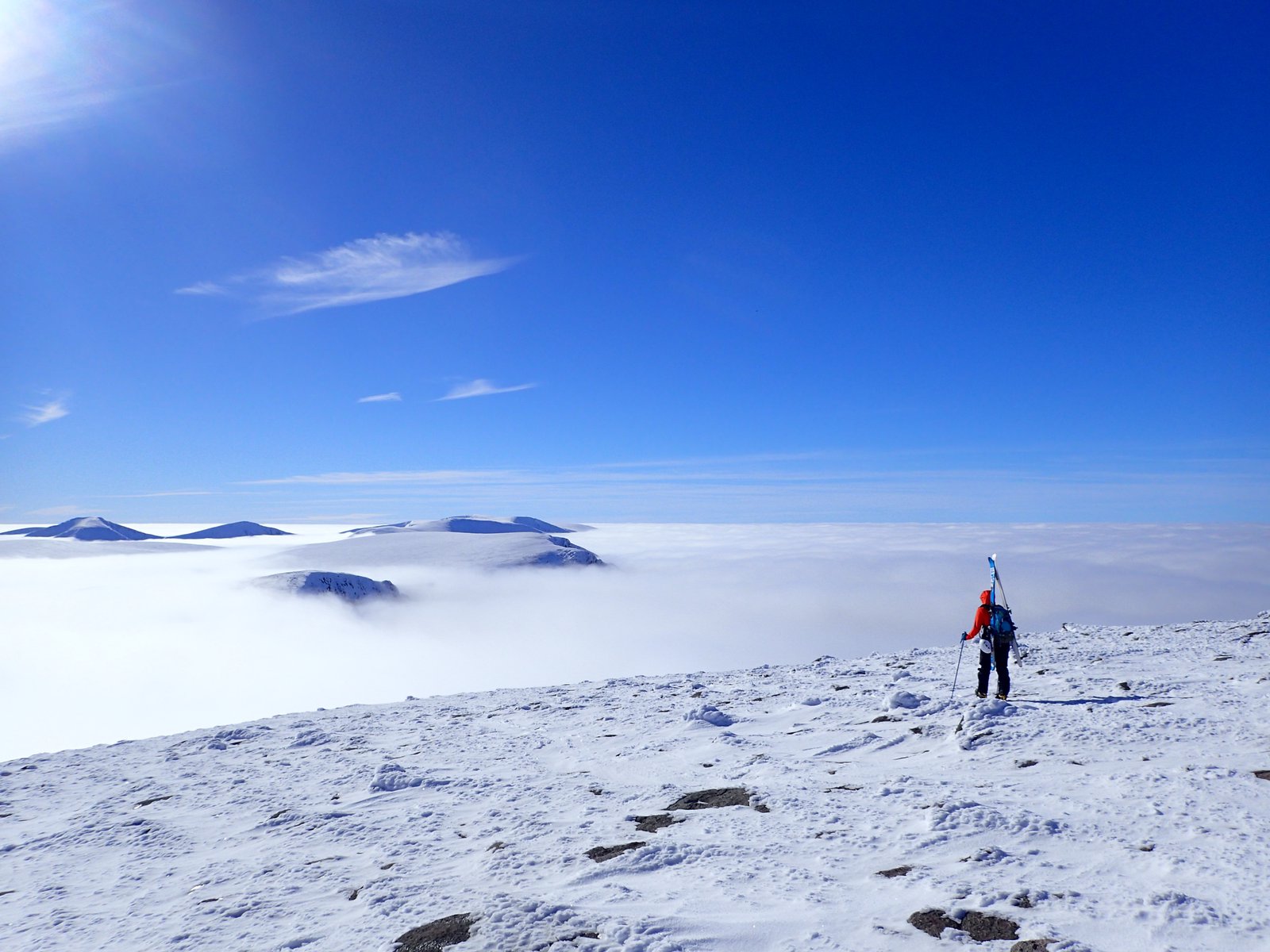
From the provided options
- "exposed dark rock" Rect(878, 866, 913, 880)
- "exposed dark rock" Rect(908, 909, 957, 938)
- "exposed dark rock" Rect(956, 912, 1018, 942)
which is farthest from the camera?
"exposed dark rock" Rect(878, 866, 913, 880)

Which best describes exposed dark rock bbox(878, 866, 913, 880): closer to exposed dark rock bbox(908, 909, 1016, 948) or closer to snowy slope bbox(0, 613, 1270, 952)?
snowy slope bbox(0, 613, 1270, 952)

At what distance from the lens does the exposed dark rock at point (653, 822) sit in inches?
316

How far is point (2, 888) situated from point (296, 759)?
5147 mm

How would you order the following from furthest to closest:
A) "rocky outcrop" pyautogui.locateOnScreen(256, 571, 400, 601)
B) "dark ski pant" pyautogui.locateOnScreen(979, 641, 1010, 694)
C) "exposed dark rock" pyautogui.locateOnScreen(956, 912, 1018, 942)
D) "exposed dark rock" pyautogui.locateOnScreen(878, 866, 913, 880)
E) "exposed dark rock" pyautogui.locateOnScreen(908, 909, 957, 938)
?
"rocky outcrop" pyautogui.locateOnScreen(256, 571, 400, 601), "dark ski pant" pyautogui.locateOnScreen(979, 641, 1010, 694), "exposed dark rock" pyautogui.locateOnScreen(878, 866, 913, 880), "exposed dark rock" pyautogui.locateOnScreen(908, 909, 957, 938), "exposed dark rock" pyautogui.locateOnScreen(956, 912, 1018, 942)

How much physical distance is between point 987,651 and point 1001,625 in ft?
1.90

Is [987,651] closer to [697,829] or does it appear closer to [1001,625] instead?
[1001,625]

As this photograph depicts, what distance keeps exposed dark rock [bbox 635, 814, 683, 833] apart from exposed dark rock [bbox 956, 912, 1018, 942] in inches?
141

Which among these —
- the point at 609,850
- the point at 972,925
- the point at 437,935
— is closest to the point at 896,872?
the point at 972,925

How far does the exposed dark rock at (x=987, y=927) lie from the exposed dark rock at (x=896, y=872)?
33.5 inches

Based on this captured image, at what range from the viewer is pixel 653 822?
27.0ft

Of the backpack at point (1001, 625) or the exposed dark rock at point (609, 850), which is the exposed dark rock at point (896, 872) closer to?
the exposed dark rock at point (609, 850)

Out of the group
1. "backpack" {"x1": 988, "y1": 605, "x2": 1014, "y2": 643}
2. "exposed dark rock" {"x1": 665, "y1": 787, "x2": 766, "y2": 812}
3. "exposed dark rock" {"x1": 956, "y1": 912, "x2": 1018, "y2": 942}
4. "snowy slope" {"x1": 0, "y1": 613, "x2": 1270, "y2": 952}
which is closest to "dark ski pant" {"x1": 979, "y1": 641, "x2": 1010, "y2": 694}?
"backpack" {"x1": 988, "y1": 605, "x2": 1014, "y2": 643}

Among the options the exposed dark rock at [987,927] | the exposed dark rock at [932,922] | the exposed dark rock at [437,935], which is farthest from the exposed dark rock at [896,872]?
the exposed dark rock at [437,935]

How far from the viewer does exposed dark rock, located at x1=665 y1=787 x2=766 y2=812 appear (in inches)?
342
